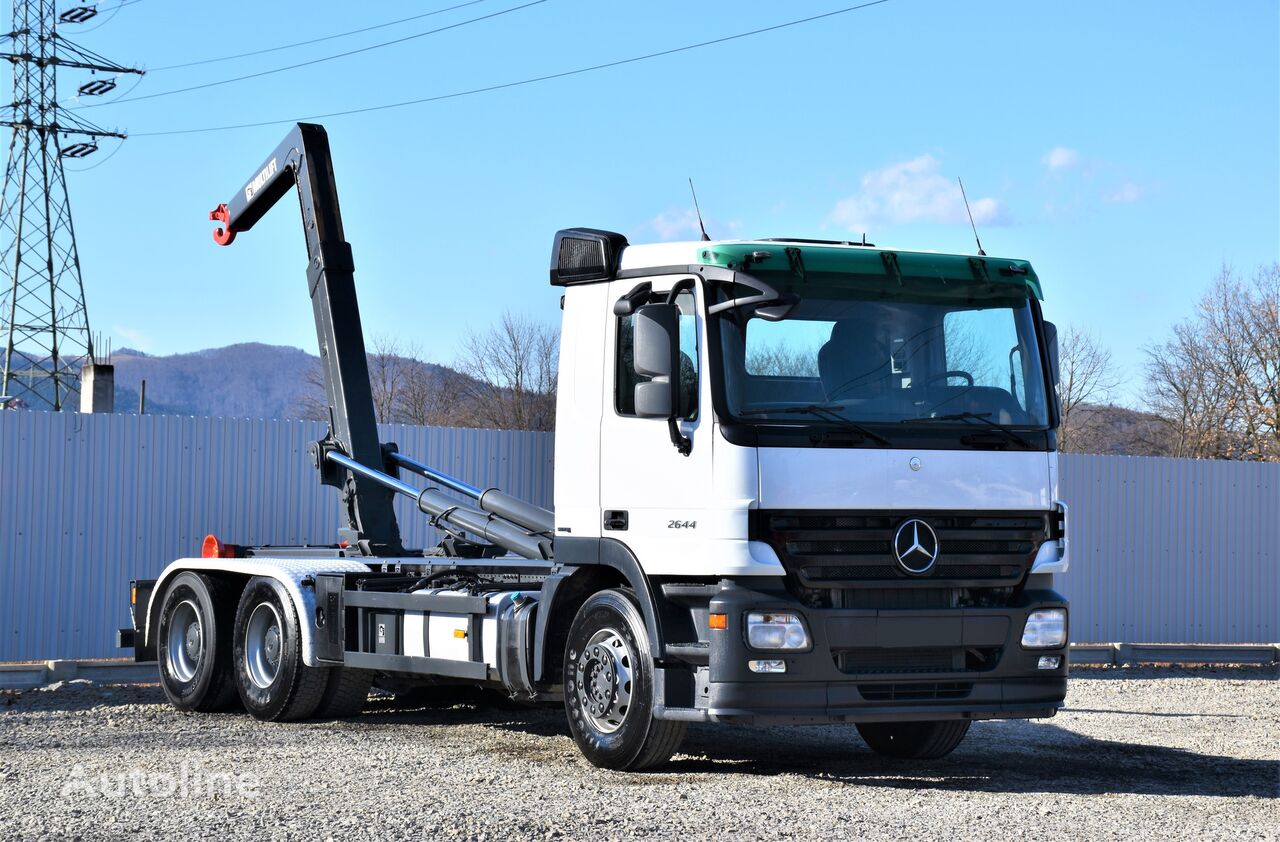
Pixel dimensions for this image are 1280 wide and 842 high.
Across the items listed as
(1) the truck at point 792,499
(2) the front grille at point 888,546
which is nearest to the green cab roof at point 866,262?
(1) the truck at point 792,499

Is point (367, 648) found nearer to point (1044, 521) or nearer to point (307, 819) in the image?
point (307, 819)

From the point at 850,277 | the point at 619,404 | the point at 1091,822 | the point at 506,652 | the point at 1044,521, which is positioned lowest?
the point at 1091,822

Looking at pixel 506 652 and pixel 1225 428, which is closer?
pixel 506 652

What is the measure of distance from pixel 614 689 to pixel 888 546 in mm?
→ 1700

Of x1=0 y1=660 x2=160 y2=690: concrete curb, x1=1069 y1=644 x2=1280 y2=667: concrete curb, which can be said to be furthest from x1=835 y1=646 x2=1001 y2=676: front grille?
x1=1069 y1=644 x2=1280 y2=667: concrete curb

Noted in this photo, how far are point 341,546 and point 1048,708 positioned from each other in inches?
263

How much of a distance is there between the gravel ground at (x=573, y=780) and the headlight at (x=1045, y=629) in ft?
2.56

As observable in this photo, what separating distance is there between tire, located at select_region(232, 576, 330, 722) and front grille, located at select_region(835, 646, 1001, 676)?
14.9ft

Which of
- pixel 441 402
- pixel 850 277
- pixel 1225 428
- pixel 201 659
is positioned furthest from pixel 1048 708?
pixel 441 402

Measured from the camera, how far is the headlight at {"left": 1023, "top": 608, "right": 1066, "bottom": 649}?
848 centimetres

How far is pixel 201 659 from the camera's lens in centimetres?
1199

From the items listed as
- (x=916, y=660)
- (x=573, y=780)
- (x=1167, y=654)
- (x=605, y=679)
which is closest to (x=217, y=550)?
(x=605, y=679)

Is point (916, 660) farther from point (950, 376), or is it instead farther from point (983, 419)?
point (950, 376)

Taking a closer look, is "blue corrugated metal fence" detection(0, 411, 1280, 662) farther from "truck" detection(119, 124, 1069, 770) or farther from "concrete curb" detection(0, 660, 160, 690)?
"truck" detection(119, 124, 1069, 770)
